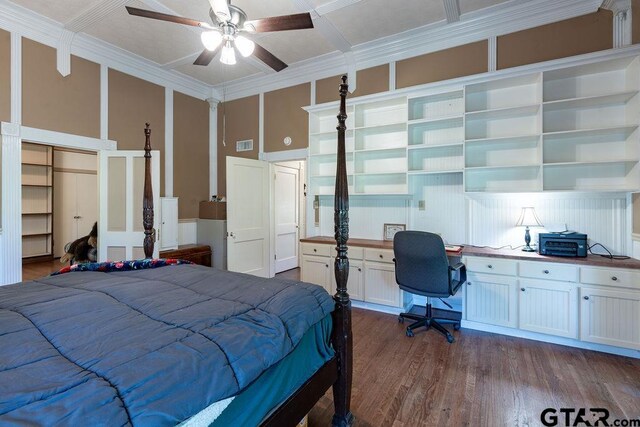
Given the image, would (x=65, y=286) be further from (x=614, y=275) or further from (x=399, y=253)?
(x=614, y=275)

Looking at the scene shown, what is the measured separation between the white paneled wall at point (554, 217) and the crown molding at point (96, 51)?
4.48m

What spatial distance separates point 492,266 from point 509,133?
143cm

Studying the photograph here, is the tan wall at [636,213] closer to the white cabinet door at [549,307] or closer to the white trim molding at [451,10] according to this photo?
the white cabinet door at [549,307]

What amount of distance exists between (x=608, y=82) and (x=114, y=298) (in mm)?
4275

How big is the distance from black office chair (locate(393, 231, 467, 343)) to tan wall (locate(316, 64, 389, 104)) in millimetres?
2107

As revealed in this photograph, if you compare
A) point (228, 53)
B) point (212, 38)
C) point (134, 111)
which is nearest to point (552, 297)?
point (228, 53)

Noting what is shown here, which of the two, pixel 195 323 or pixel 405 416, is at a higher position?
pixel 195 323

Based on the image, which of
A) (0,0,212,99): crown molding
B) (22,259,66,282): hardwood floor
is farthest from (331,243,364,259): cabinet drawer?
(22,259,66,282): hardwood floor

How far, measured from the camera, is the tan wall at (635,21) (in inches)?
109

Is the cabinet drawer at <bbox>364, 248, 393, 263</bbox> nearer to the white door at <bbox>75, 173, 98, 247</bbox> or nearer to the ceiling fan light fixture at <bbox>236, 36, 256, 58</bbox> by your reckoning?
the ceiling fan light fixture at <bbox>236, 36, 256, 58</bbox>

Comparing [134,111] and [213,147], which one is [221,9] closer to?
[134,111]

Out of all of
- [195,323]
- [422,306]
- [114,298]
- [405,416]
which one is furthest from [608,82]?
[114,298]

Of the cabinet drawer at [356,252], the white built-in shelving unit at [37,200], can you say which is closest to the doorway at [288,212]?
the cabinet drawer at [356,252]

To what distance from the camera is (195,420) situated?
35.6 inches
